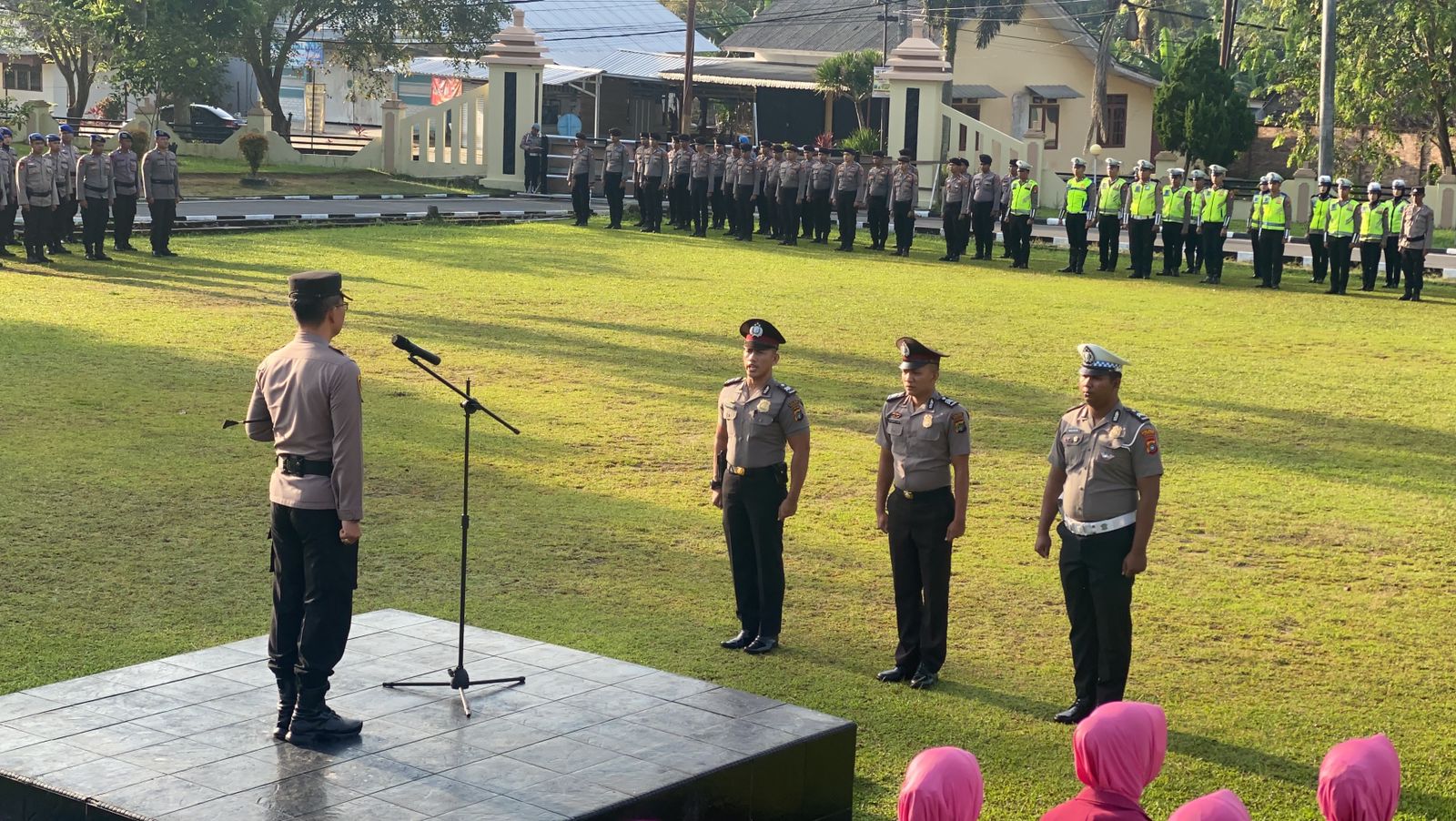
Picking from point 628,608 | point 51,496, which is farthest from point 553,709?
point 51,496

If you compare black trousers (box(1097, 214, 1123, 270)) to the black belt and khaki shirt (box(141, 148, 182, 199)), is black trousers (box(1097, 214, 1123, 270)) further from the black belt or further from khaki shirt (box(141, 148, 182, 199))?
the black belt

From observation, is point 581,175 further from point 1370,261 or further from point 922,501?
point 922,501

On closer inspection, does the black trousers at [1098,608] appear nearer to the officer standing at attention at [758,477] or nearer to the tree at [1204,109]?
the officer standing at attention at [758,477]

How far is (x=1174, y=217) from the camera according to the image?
2484cm

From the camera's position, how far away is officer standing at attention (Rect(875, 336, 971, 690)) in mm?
7328

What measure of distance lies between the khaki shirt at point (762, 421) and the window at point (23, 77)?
181ft

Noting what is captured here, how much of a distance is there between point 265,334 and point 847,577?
926cm

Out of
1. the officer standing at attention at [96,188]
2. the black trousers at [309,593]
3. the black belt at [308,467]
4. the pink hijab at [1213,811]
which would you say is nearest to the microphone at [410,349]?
the black belt at [308,467]

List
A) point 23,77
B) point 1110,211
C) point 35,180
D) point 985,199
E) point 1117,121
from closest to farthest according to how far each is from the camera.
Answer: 1. point 35,180
2. point 1110,211
3. point 985,199
4. point 1117,121
5. point 23,77

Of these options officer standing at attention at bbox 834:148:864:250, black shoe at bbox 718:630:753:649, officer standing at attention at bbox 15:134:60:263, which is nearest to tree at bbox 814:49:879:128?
officer standing at attention at bbox 834:148:864:250

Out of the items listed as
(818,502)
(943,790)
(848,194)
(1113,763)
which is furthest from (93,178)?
(943,790)

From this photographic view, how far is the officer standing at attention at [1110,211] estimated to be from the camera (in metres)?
24.9

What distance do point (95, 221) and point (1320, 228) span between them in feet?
56.1

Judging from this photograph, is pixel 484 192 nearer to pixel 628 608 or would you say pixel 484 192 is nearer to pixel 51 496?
pixel 51 496
